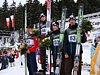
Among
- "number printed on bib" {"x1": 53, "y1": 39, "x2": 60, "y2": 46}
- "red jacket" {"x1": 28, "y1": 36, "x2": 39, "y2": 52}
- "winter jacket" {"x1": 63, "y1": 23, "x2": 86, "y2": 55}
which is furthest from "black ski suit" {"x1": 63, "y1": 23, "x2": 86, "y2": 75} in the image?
"red jacket" {"x1": 28, "y1": 36, "x2": 39, "y2": 52}

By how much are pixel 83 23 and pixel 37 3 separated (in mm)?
58397

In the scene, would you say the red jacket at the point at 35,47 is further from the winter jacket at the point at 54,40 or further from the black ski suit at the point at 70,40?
the black ski suit at the point at 70,40

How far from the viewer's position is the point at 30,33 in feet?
27.5

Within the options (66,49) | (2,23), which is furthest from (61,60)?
(2,23)

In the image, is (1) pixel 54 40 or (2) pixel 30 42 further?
(2) pixel 30 42

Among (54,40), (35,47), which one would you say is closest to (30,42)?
(35,47)

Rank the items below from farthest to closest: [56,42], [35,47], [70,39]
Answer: [35,47], [56,42], [70,39]

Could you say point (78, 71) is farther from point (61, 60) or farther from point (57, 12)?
point (57, 12)

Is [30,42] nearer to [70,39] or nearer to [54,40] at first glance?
[54,40]

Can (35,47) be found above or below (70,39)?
below

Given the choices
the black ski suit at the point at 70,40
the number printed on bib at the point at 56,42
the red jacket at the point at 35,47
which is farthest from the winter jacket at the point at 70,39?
the red jacket at the point at 35,47

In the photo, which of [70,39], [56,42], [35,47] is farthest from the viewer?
[35,47]

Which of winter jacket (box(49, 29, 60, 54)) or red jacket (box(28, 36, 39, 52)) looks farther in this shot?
red jacket (box(28, 36, 39, 52))

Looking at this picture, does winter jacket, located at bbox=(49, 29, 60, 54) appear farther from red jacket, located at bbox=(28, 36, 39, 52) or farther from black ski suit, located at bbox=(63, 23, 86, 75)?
red jacket, located at bbox=(28, 36, 39, 52)
